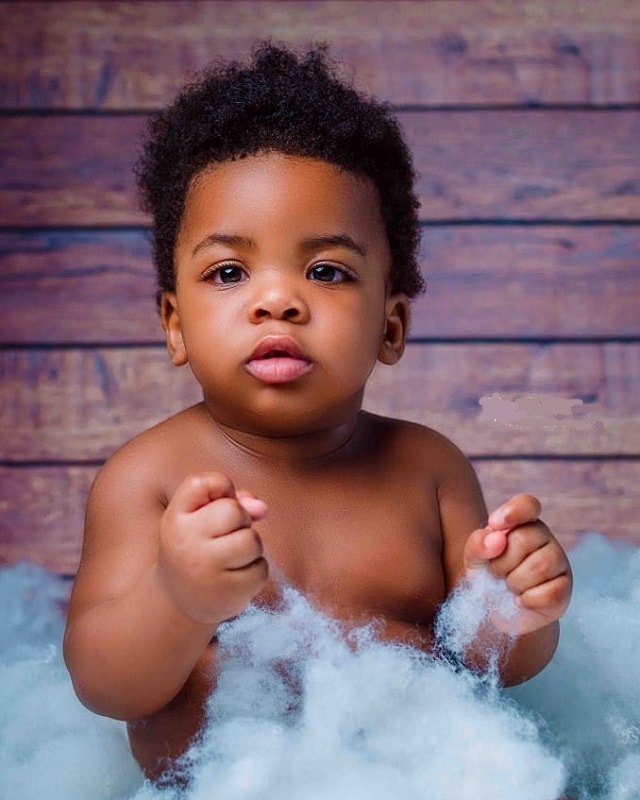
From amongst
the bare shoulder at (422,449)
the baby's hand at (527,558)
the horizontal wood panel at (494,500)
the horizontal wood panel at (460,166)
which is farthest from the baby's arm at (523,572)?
the horizontal wood panel at (460,166)

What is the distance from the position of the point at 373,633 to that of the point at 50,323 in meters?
0.82

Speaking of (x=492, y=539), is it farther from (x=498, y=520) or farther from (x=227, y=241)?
(x=227, y=241)

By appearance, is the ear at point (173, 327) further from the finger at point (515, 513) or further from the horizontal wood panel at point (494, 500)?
the horizontal wood panel at point (494, 500)

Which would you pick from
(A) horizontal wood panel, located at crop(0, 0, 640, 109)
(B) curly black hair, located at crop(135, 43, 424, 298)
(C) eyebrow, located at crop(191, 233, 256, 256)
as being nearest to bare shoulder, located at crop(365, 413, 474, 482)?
(B) curly black hair, located at crop(135, 43, 424, 298)

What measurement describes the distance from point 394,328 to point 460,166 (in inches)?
22.8

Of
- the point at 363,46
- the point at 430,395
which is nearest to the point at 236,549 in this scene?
the point at 430,395

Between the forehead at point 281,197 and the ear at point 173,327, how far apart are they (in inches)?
3.6

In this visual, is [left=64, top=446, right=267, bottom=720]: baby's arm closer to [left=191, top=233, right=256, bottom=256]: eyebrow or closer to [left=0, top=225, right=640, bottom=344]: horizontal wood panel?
[left=191, top=233, right=256, bottom=256]: eyebrow

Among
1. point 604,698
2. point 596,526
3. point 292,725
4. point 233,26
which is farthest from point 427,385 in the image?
point 292,725

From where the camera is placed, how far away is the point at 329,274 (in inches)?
37.0

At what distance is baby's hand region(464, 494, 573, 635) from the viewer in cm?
85

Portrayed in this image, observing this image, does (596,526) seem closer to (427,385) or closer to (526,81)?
(427,385)

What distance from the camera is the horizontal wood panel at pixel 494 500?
1560 millimetres

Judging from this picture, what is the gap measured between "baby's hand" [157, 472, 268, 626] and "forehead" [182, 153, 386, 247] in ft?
0.79
